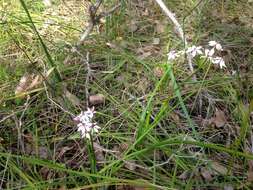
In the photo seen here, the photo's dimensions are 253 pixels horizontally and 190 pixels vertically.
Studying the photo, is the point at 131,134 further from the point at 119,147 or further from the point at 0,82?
the point at 0,82

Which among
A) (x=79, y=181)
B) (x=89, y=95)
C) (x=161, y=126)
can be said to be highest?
(x=89, y=95)

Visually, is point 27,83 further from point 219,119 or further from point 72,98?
point 219,119

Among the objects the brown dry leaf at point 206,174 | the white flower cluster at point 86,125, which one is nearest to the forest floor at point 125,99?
the brown dry leaf at point 206,174

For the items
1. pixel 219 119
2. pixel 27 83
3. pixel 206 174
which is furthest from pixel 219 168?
pixel 27 83

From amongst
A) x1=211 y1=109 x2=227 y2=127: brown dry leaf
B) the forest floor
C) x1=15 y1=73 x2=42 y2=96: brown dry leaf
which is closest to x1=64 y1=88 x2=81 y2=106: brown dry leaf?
the forest floor

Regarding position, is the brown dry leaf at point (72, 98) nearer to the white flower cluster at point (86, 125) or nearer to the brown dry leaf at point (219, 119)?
the white flower cluster at point (86, 125)

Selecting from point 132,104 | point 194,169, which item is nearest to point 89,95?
point 132,104

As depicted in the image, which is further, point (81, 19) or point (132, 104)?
point (81, 19)

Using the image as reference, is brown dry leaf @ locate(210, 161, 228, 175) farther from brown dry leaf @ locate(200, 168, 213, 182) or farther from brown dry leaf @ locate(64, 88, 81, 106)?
brown dry leaf @ locate(64, 88, 81, 106)
